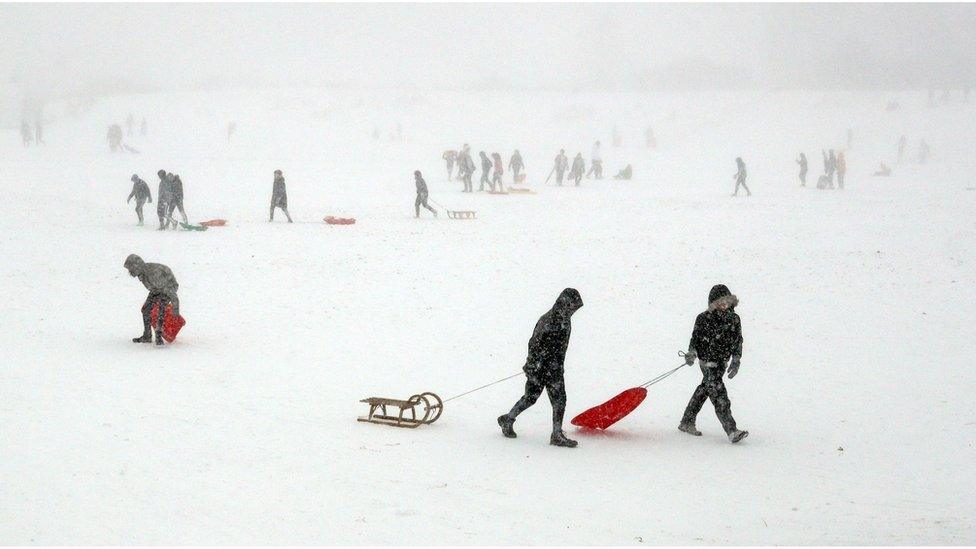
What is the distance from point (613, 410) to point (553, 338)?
122cm

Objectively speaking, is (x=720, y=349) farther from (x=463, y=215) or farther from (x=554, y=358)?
(x=463, y=215)

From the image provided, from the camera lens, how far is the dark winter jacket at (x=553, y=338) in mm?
8227

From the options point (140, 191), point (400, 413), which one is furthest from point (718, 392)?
point (140, 191)

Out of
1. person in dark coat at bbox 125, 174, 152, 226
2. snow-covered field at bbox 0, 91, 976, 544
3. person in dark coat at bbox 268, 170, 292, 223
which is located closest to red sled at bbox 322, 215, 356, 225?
snow-covered field at bbox 0, 91, 976, 544

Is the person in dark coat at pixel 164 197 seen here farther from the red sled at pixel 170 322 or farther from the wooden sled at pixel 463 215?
the red sled at pixel 170 322

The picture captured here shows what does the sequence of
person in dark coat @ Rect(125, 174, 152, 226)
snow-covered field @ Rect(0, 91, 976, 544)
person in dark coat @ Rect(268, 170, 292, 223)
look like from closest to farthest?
snow-covered field @ Rect(0, 91, 976, 544) < person in dark coat @ Rect(125, 174, 152, 226) < person in dark coat @ Rect(268, 170, 292, 223)

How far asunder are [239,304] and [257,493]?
899cm

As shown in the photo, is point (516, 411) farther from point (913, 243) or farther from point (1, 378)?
point (913, 243)

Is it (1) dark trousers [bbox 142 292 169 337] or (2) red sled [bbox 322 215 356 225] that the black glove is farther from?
(2) red sled [bbox 322 215 356 225]

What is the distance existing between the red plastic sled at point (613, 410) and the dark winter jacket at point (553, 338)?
0.88 m

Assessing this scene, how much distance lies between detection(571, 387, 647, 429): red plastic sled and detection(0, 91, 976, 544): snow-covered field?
0.18 meters

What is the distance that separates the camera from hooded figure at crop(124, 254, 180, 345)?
11641mm

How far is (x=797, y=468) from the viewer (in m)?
8.00

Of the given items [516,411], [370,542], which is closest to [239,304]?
[516,411]
